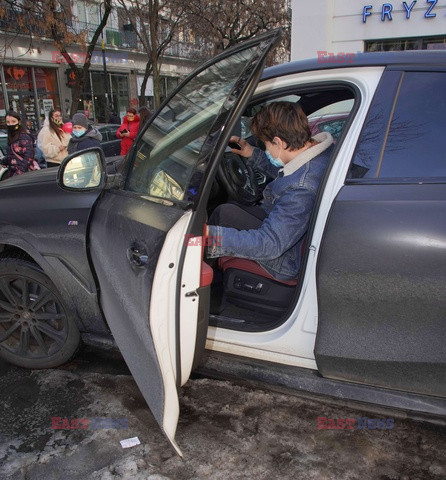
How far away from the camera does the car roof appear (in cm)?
179

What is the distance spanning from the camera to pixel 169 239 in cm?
168

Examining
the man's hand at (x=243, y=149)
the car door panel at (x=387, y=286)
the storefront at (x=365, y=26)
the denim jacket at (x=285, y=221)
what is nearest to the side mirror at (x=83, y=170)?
the denim jacket at (x=285, y=221)

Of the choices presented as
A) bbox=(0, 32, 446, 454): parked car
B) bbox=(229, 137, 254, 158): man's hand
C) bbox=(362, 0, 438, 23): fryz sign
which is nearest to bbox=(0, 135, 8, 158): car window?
bbox=(229, 137, 254, 158): man's hand

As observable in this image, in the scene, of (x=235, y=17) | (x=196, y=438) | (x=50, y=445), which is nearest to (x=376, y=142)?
(x=196, y=438)

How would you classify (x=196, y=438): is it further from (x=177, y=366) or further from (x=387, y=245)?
(x=387, y=245)

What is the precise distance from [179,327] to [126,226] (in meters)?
0.49

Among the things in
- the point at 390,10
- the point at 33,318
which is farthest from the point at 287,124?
the point at 390,10

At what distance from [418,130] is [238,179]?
126 centimetres

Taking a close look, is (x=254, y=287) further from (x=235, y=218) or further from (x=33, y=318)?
(x=33, y=318)

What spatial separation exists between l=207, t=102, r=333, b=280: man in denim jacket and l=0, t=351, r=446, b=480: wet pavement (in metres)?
0.76

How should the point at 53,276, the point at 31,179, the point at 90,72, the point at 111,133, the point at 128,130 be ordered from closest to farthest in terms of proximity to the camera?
the point at 53,276, the point at 31,179, the point at 128,130, the point at 111,133, the point at 90,72

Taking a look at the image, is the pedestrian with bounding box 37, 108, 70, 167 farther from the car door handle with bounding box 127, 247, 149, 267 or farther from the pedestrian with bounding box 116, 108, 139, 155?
the car door handle with bounding box 127, 247, 149, 267

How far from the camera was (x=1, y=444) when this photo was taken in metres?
2.18

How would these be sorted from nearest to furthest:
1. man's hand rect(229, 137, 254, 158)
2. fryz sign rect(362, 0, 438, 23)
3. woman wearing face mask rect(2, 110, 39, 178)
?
man's hand rect(229, 137, 254, 158)
woman wearing face mask rect(2, 110, 39, 178)
fryz sign rect(362, 0, 438, 23)
